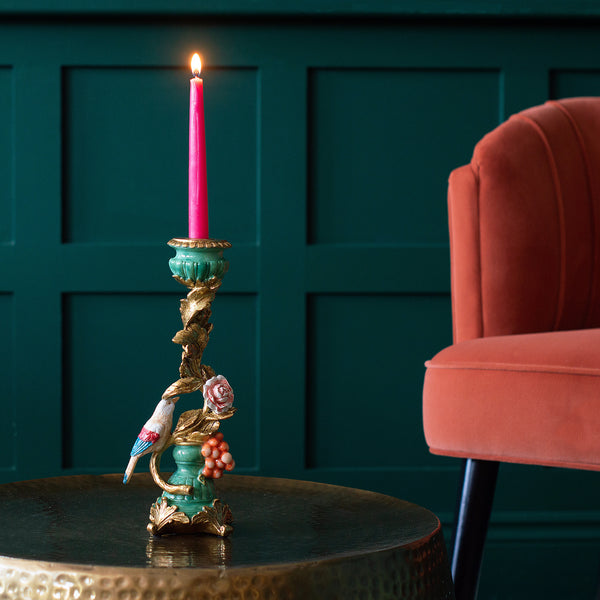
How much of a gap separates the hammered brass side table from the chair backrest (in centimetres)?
59

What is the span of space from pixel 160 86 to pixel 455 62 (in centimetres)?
61

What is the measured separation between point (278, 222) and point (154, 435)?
115 cm

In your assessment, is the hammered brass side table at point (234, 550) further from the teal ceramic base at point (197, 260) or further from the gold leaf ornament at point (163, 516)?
the teal ceramic base at point (197, 260)

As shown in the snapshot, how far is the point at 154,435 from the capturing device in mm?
657

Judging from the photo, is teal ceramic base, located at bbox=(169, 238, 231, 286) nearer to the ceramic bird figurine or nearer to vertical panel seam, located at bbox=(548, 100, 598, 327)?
the ceramic bird figurine

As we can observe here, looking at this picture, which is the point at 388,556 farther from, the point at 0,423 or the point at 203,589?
the point at 0,423

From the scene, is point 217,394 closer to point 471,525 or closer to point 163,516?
point 163,516

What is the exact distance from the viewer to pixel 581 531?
181 centimetres


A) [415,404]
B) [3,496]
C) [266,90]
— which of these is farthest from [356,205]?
[3,496]

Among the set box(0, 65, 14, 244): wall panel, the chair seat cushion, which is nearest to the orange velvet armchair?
the chair seat cushion

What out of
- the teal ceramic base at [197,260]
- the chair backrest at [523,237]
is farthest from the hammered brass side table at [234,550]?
the chair backrest at [523,237]

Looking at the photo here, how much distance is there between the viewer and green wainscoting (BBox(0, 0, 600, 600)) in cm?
175

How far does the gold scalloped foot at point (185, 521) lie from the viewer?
63cm

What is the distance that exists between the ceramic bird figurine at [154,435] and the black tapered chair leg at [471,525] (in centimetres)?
58
